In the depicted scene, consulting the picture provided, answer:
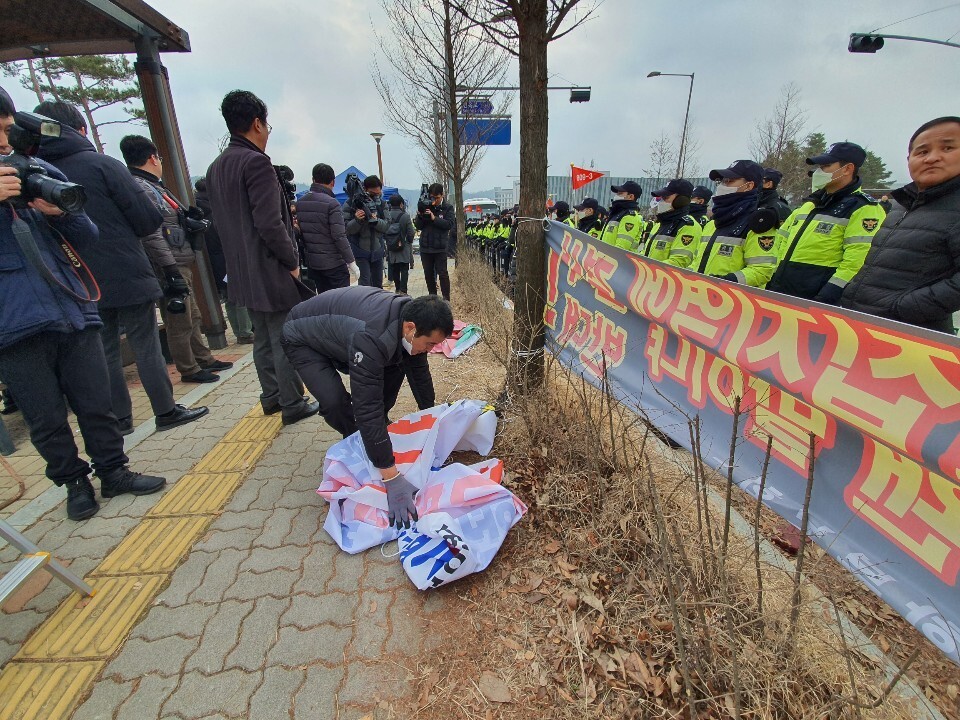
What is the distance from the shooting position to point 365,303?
2326 millimetres

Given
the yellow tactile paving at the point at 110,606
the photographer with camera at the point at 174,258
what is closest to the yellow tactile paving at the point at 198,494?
the yellow tactile paving at the point at 110,606

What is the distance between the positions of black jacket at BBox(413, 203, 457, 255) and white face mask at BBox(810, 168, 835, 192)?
470 cm

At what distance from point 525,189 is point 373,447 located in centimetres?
194

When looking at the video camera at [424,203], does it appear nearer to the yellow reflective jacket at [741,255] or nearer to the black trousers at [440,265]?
the black trousers at [440,265]

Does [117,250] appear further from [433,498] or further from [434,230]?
[434,230]

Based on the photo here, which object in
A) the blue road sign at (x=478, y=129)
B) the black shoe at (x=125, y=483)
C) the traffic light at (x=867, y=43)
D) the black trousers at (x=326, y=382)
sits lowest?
the black shoe at (x=125, y=483)

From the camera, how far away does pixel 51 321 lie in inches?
77.5

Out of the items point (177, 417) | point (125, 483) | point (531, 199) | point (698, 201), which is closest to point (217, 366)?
point (177, 417)

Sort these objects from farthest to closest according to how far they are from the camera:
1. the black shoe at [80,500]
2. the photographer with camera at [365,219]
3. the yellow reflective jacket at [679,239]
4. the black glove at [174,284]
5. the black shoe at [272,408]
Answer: the photographer with camera at [365,219], the yellow reflective jacket at [679,239], the black glove at [174,284], the black shoe at [272,408], the black shoe at [80,500]

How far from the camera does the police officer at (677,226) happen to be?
369 centimetres

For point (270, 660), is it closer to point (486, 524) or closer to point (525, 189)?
point (486, 524)

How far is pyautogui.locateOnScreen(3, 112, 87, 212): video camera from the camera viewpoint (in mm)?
1852

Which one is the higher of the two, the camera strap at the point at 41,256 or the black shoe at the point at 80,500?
the camera strap at the point at 41,256

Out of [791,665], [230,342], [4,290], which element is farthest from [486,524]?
[230,342]
